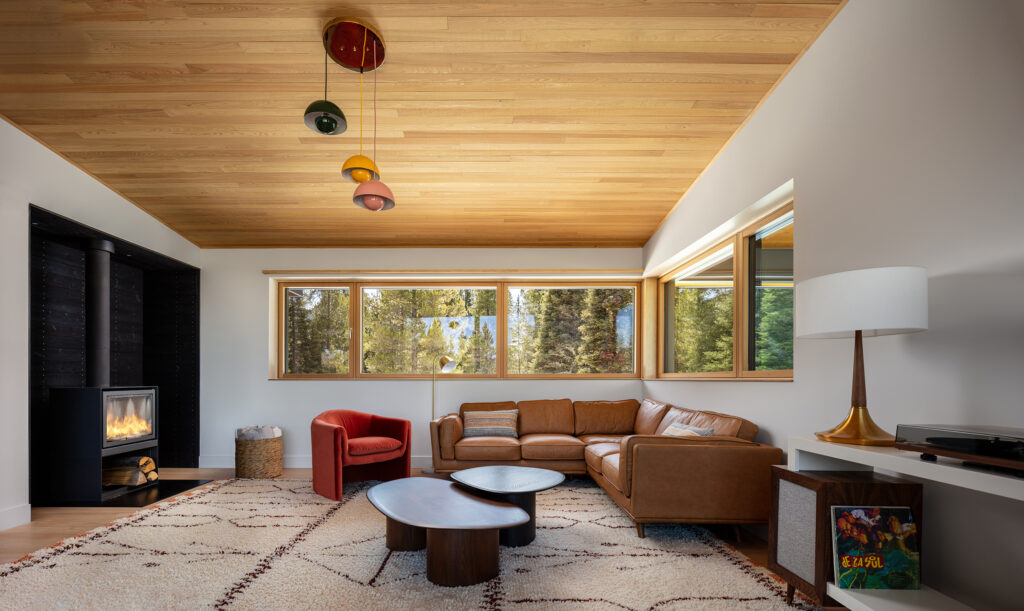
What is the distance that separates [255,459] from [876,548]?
17.9 feet

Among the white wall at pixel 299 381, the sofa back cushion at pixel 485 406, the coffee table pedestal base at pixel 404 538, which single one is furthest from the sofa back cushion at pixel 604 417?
the coffee table pedestal base at pixel 404 538

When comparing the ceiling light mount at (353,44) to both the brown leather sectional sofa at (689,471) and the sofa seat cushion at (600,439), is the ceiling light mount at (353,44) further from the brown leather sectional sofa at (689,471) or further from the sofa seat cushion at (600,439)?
the sofa seat cushion at (600,439)

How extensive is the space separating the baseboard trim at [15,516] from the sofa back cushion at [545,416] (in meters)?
4.16

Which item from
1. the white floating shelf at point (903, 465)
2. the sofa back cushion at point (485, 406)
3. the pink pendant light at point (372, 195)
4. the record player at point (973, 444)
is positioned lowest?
the sofa back cushion at point (485, 406)

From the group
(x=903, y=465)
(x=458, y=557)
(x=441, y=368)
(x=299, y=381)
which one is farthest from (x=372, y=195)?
(x=299, y=381)

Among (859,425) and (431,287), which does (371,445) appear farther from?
(859,425)

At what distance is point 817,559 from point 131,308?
6712 millimetres

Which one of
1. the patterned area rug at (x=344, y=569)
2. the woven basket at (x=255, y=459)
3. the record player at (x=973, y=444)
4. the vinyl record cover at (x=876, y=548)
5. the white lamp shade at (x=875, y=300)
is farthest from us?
the woven basket at (x=255, y=459)

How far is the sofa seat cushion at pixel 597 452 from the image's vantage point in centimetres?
477

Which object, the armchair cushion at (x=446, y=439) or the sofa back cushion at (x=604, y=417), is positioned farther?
the sofa back cushion at (x=604, y=417)

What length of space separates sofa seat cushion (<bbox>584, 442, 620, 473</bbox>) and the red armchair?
178 centimetres

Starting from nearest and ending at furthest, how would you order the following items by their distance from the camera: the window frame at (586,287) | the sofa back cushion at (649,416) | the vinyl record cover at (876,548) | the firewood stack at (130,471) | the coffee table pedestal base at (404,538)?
the vinyl record cover at (876,548) → the coffee table pedestal base at (404,538) → the firewood stack at (130,471) → the sofa back cushion at (649,416) → the window frame at (586,287)

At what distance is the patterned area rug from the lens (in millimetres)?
2740

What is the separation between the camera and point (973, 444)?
1.67 m
